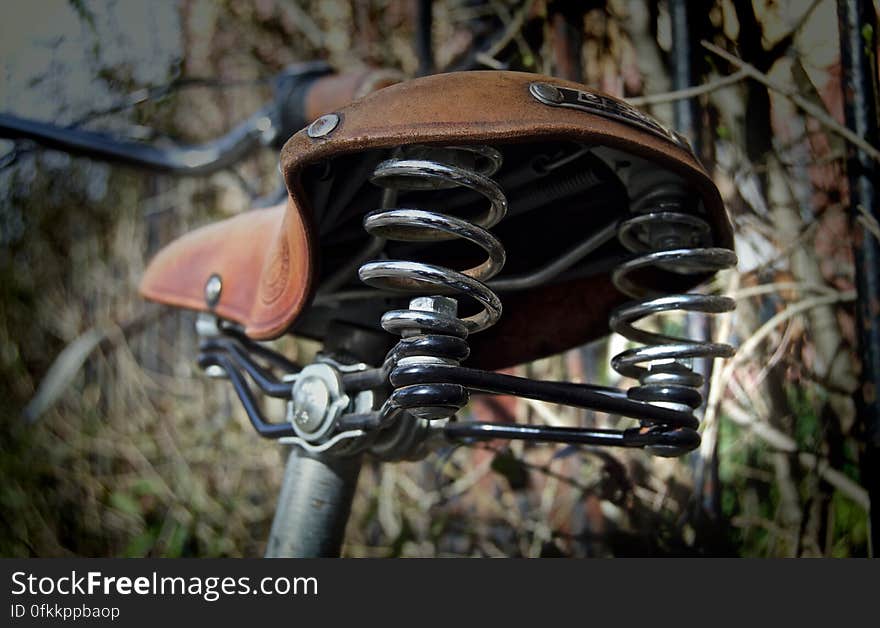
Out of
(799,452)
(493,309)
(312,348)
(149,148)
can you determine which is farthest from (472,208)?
(312,348)

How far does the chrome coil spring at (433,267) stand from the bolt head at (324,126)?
49 mm

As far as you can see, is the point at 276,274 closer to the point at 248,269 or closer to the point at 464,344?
the point at 248,269

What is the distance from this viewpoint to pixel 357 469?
0.94 m

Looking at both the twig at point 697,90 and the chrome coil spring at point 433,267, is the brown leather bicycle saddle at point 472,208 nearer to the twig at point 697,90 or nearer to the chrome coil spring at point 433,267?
the chrome coil spring at point 433,267

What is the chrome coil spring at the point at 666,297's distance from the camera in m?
0.71

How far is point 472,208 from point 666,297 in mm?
216

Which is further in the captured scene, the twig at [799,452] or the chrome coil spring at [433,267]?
the twig at [799,452]

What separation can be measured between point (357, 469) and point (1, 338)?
1.75 meters

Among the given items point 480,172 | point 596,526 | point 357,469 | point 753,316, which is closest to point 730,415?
point 753,316

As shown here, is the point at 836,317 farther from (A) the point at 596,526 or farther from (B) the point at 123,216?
(B) the point at 123,216

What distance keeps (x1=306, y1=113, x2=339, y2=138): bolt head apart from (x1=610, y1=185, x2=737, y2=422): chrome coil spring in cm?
30

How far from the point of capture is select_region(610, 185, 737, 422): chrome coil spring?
2.33ft

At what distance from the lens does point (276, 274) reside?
0.81 m

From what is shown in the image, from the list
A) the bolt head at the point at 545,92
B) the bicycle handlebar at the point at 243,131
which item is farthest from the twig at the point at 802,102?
the bolt head at the point at 545,92
